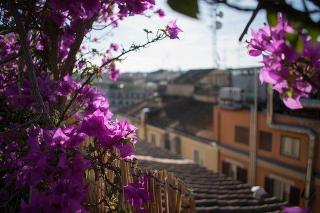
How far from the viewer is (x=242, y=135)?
16281 millimetres

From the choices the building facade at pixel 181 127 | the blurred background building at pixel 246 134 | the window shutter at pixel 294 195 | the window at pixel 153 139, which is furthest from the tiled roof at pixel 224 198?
the window at pixel 153 139

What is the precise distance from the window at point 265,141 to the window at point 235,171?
4.79ft

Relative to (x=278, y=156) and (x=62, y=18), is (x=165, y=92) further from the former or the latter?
(x=62, y=18)

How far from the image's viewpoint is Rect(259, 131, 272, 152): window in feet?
48.2

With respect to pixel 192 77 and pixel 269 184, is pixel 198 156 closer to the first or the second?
pixel 269 184

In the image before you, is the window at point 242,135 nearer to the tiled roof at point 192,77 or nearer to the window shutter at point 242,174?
the window shutter at point 242,174

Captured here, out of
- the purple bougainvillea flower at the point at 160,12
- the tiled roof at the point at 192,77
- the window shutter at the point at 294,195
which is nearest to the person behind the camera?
the purple bougainvillea flower at the point at 160,12

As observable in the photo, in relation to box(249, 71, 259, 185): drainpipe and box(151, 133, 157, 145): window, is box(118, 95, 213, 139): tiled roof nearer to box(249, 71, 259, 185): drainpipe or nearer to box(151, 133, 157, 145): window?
box(151, 133, 157, 145): window

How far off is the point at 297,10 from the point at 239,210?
519 cm

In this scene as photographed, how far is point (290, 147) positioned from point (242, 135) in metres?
2.73

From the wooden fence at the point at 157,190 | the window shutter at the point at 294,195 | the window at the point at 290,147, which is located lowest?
the window shutter at the point at 294,195

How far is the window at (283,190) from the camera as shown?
1336 centimetres

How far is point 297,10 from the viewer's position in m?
0.94

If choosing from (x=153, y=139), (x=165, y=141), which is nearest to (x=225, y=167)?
(x=165, y=141)
